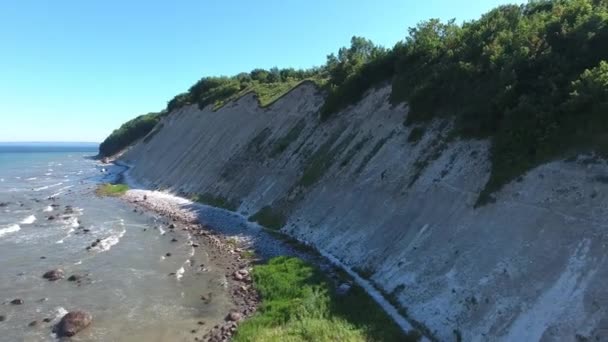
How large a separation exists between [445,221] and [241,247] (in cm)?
1486

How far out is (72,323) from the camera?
64.3 feet

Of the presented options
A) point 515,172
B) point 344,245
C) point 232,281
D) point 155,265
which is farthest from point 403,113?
point 155,265

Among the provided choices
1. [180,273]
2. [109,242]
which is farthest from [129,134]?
[180,273]

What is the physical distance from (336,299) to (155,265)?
46.7ft

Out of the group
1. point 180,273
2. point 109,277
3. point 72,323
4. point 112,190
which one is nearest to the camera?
point 72,323

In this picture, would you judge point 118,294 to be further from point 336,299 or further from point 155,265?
point 336,299

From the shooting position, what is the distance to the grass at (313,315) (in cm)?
1695

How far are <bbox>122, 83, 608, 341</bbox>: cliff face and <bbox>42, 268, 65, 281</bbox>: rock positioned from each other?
538 inches

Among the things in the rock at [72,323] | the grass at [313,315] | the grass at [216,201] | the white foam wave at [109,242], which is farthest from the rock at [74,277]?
the grass at [216,201]

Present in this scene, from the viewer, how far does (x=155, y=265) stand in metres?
29.6

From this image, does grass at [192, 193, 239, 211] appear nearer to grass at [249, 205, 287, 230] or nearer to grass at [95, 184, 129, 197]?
grass at [249, 205, 287, 230]

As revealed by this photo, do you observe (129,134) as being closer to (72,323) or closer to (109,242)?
(109,242)

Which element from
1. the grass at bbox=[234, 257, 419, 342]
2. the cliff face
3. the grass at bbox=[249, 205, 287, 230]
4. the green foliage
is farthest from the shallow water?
the green foliage

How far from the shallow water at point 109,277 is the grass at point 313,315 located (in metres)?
2.35
